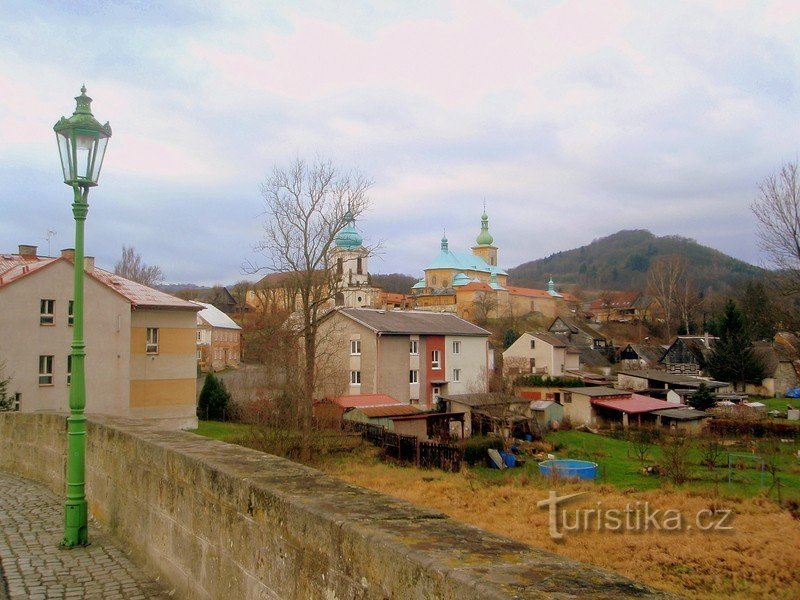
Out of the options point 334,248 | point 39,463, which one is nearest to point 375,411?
point 334,248

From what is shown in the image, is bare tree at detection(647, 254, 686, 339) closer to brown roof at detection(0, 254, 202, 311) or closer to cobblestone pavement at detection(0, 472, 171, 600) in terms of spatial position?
brown roof at detection(0, 254, 202, 311)

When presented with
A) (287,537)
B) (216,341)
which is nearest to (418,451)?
(287,537)

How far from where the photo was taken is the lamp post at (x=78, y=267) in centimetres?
708

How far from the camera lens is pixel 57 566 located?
6434mm

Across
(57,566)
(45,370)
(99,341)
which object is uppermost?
(99,341)

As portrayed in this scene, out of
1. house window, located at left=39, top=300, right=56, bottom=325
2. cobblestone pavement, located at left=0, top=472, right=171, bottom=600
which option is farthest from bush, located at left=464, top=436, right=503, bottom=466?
cobblestone pavement, located at left=0, top=472, right=171, bottom=600

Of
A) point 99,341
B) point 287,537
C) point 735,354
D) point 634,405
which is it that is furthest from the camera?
point 735,354

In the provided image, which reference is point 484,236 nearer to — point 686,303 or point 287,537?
point 686,303

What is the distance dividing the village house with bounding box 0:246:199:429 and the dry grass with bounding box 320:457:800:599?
15.6 meters

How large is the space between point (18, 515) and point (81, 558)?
263cm

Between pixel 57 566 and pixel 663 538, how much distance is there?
41.0ft

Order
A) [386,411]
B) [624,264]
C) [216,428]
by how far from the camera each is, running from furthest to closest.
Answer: [624,264] < [216,428] < [386,411]

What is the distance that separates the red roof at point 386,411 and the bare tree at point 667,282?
66.1 meters

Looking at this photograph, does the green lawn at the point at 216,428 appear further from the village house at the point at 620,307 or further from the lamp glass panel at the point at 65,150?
the village house at the point at 620,307
